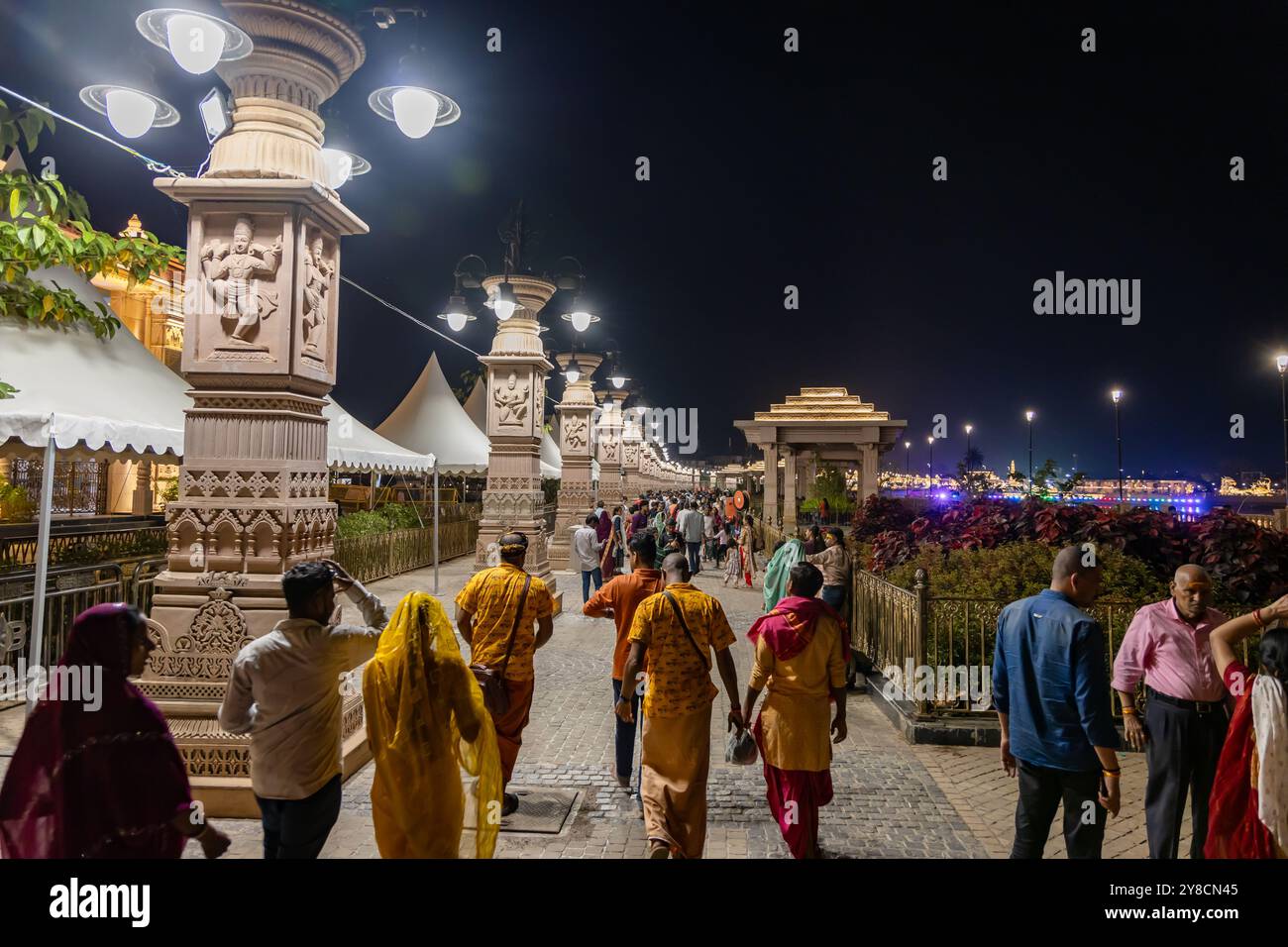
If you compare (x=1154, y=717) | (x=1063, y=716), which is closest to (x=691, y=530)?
(x=1154, y=717)

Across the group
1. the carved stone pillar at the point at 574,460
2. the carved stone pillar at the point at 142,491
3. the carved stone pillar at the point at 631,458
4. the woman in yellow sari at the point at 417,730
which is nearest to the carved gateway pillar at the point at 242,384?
the woman in yellow sari at the point at 417,730

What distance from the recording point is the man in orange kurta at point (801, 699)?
3969mm

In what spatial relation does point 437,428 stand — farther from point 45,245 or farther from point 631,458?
point 631,458

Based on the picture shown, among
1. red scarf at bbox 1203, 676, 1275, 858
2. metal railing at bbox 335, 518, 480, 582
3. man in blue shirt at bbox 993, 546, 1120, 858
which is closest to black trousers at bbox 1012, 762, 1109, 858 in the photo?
man in blue shirt at bbox 993, 546, 1120, 858

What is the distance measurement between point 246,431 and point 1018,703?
478 cm

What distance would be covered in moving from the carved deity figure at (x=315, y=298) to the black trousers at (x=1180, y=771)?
558cm

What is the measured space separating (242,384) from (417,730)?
9.42 feet

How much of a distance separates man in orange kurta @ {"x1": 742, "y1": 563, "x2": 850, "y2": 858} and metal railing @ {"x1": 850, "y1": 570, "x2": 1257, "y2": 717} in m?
2.81

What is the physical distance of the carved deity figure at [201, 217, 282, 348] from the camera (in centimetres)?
468

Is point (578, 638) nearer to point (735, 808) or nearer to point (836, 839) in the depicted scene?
point (735, 808)
